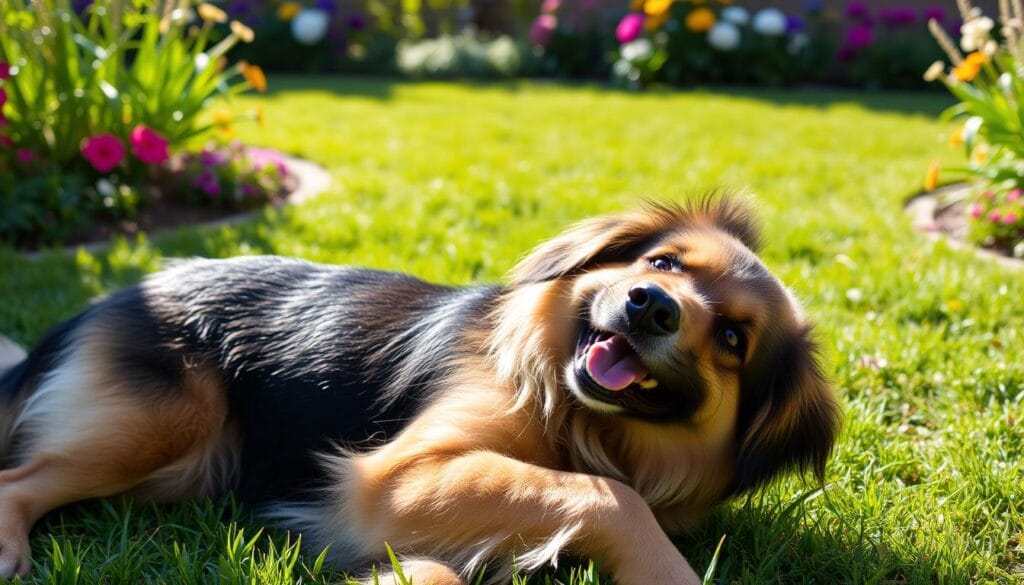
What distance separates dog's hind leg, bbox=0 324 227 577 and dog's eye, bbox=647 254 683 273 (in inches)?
60.6

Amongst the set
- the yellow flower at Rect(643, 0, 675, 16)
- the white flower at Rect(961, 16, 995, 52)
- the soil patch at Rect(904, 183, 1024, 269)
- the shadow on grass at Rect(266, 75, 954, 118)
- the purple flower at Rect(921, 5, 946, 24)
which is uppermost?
the white flower at Rect(961, 16, 995, 52)

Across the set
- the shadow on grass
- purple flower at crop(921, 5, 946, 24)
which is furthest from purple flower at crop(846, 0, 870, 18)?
the shadow on grass

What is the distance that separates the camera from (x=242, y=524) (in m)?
3.12

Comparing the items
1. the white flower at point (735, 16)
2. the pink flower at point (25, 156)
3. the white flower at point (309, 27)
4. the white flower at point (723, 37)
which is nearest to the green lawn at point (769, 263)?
the pink flower at point (25, 156)

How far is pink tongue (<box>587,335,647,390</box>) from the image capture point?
273cm

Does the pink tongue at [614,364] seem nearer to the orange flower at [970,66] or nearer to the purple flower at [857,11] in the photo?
the orange flower at [970,66]

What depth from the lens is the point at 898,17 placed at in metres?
18.0

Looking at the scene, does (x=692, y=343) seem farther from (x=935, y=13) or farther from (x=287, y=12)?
(x=935, y=13)

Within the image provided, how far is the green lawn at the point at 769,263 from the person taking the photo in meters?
2.89

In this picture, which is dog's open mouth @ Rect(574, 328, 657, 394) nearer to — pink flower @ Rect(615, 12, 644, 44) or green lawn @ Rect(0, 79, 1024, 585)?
green lawn @ Rect(0, 79, 1024, 585)

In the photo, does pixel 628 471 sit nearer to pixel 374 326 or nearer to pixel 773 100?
pixel 374 326

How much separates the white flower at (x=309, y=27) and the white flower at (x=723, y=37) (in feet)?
24.3

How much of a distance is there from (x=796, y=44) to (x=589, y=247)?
15.4 meters

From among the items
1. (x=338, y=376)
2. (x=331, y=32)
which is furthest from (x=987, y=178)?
(x=331, y=32)
